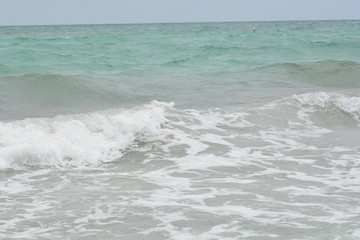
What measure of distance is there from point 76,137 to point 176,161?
1.55 meters

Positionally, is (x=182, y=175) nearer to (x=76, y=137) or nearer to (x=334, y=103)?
(x=76, y=137)

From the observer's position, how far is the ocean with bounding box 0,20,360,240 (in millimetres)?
5293

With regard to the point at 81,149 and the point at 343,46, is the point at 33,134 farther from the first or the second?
the point at 343,46

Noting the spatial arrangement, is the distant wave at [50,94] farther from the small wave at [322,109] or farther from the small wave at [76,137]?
the small wave at [322,109]

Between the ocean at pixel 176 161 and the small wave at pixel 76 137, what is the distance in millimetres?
16

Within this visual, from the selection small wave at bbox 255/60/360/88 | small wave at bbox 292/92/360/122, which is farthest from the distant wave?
small wave at bbox 255/60/360/88

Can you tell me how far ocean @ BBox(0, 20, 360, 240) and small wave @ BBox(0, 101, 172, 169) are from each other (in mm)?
16

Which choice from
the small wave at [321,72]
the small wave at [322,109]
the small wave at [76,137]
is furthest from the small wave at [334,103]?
the small wave at [321,72]

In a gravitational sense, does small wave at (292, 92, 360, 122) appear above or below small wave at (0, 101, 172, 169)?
above

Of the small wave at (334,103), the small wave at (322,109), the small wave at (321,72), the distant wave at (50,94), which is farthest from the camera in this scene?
the small wave at (321,72)

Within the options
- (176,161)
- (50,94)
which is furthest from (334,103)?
(50,94)

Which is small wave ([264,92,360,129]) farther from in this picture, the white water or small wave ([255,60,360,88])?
small wave ([255,60,360,88])

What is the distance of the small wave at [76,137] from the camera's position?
24.8ft

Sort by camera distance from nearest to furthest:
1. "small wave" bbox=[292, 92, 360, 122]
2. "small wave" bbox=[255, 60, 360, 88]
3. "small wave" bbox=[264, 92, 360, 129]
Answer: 1. "small wave" bbox=[264, 92, 360, 129]
2. "small wave" bbox=[292, 92, 360, 122]
3. "small wave" bbox=[255, 60, 360, 88]
